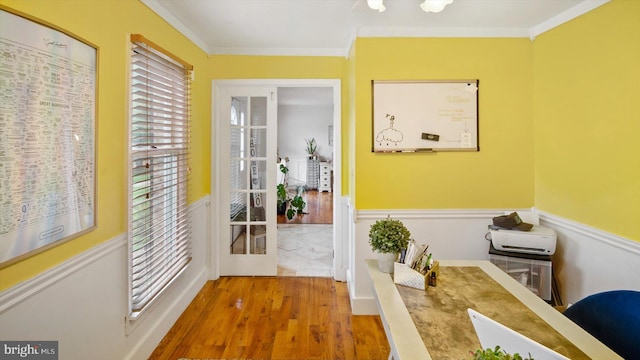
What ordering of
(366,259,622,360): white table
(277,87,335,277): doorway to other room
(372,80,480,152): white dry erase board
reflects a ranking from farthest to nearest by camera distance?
1. (277,87,335,277): doorway to other room
2. (372,80,480,152): white dry erase board
3. (366,259,622,360): white table

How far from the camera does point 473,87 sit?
248cm

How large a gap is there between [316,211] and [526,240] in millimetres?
4666

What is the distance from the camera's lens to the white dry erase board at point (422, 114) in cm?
248

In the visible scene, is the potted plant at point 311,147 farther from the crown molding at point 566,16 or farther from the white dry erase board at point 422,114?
the crown molding at point 566,16

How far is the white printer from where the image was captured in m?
2.12

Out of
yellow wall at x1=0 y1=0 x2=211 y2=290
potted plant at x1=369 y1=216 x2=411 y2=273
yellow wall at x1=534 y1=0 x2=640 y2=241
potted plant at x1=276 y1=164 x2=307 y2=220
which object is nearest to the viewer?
yellow wall at x1=0 y1=0 x2=211 y2=290

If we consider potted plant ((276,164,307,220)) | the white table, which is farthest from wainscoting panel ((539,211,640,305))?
potted plant ((276,164,307,220))

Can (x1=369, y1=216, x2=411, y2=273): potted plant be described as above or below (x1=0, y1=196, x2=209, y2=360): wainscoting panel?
above

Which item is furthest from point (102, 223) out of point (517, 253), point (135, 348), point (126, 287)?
point (517, 253)

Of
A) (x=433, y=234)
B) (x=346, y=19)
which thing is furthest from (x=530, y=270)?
(x=346, y=19)

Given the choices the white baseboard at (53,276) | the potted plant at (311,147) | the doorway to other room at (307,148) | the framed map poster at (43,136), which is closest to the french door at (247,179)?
the white baseboard at (53,276)

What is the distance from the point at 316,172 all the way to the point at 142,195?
726 centimetres

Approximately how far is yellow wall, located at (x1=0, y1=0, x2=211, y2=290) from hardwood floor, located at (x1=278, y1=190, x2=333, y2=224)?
4.07 m

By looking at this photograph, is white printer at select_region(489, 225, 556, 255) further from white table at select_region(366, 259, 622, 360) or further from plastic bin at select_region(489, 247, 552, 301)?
white table at select_region(366, 259, 622, 360)
